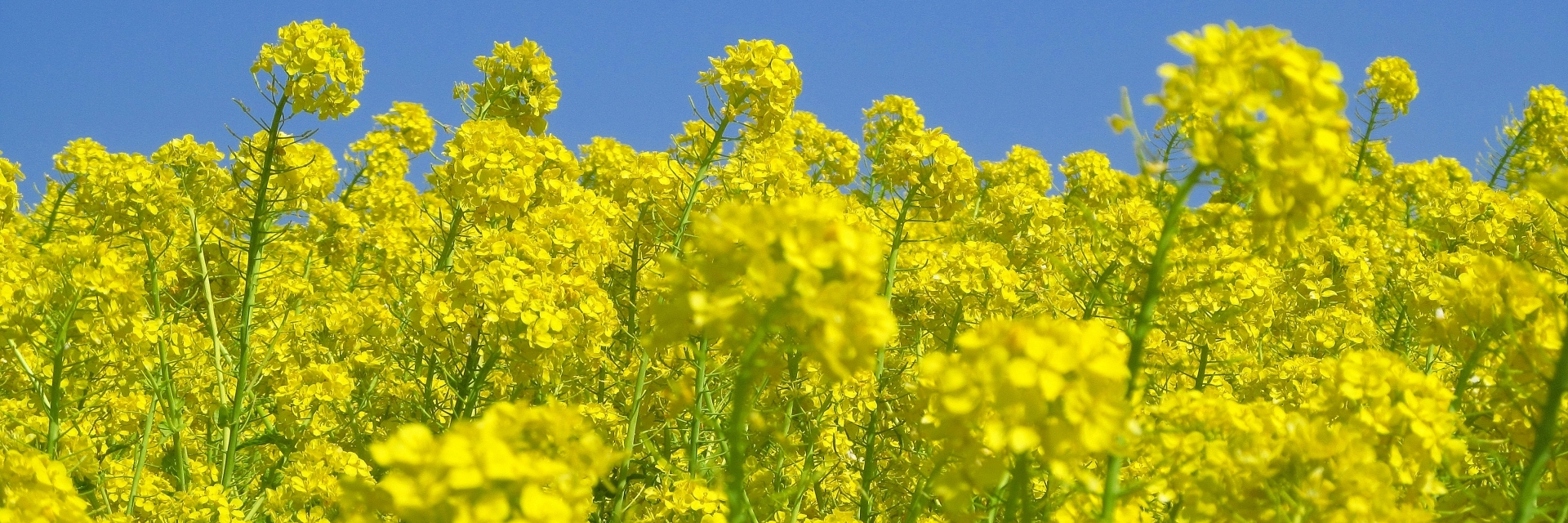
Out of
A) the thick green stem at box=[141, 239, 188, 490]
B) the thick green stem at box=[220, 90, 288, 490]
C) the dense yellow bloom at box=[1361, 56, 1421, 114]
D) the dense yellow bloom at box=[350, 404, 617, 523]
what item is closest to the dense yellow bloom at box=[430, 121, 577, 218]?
the thick green stem at box=[220, 90, 288, 490]

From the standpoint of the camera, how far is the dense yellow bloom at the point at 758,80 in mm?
4664

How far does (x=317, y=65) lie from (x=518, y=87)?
1.26 meters

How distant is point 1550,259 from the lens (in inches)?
283

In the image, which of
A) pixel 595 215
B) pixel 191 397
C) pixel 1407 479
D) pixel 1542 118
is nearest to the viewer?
pixel 1407 479

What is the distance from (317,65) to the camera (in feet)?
16.0

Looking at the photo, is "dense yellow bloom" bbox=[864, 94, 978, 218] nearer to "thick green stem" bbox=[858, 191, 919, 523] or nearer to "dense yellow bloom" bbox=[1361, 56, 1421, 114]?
"thick green stem" bbox=[858, 191, 919, 523]

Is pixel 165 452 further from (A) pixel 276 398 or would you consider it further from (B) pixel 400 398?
(B) pixel 400 398

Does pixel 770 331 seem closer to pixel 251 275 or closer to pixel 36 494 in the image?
pixel 36 494

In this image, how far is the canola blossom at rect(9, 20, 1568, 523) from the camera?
1855mm

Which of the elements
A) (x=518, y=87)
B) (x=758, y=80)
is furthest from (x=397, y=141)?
(x=758, y=80)

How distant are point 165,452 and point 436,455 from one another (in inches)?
203

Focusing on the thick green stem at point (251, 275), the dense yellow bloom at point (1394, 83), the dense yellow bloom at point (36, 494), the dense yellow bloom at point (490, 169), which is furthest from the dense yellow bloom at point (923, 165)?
the dense yellow bloom at point (1394, 83)

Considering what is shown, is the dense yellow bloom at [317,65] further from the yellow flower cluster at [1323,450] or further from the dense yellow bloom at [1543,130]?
the dense yellow bloom at [1543,130]

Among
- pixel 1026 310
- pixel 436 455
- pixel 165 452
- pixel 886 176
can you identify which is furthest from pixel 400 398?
pixel 436 455
